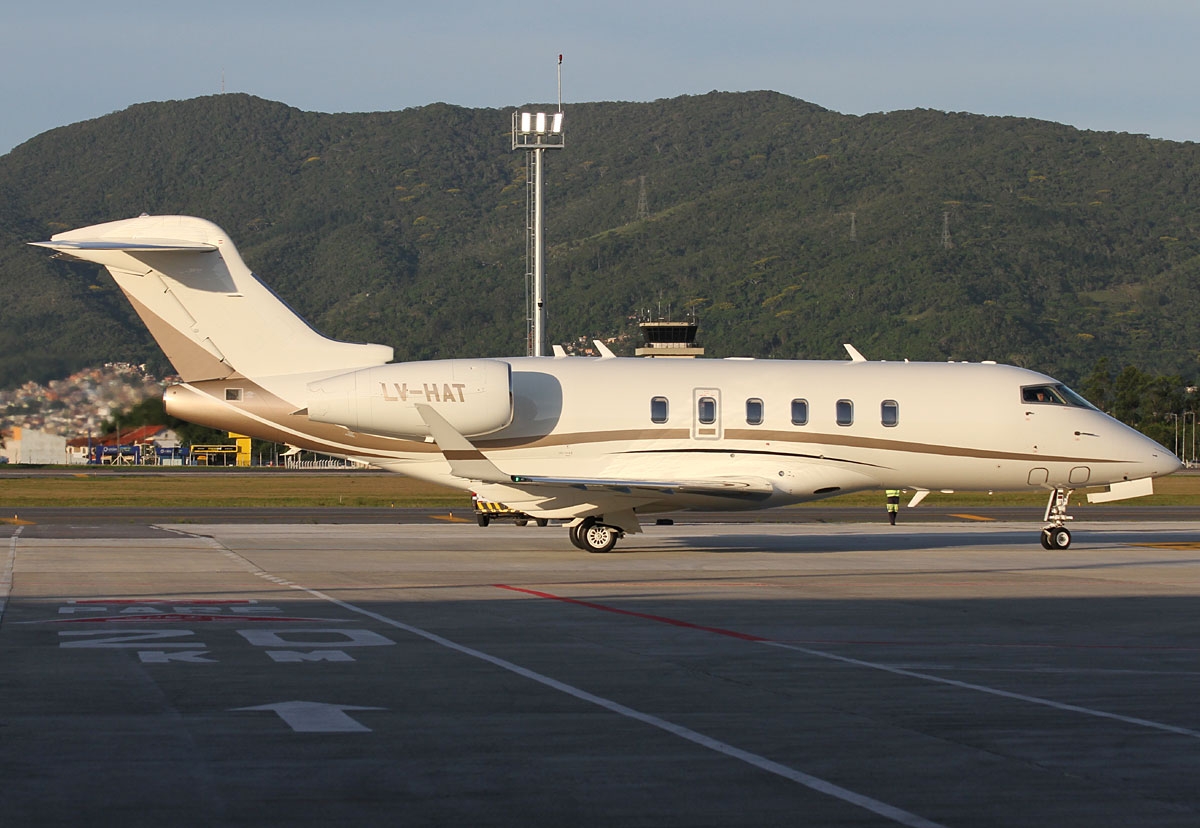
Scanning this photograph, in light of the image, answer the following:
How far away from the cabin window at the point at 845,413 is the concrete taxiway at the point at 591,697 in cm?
587

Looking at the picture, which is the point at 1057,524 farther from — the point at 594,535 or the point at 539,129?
the point at 539,129

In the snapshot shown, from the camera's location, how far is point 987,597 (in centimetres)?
1942

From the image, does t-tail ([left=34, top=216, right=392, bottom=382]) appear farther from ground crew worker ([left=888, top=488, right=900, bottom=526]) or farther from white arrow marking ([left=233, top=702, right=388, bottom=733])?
white arrow marking ([left=233, top=702, right=388, bottom=733])

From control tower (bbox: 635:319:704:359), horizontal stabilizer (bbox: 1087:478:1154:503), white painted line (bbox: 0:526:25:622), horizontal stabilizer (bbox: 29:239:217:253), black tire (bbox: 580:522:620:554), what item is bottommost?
white painted line (bbox: 0:526:25:622)

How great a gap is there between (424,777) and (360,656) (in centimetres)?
492

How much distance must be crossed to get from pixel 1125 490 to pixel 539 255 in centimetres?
3058

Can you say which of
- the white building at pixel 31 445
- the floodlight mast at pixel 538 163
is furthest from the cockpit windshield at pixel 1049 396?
the floodlight mast at pixel 538 163

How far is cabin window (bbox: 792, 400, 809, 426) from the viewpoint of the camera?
90.1 feet

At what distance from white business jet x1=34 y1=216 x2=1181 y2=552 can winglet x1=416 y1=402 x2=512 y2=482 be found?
0.05m

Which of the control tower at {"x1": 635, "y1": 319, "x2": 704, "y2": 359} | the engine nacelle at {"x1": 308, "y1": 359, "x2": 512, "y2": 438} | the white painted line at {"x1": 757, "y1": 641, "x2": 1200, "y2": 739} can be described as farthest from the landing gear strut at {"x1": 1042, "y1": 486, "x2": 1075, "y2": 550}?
the control tower at {"x1": 635, "y1": 319, "x2": 704, "y2": 359}

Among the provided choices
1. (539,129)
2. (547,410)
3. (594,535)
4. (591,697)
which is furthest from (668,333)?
(591,697)

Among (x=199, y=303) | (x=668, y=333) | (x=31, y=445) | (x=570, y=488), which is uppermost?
(x=668, y=333)

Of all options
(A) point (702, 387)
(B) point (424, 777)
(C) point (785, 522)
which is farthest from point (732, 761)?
(C) point (785, 522)

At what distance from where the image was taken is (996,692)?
36.5 ft
